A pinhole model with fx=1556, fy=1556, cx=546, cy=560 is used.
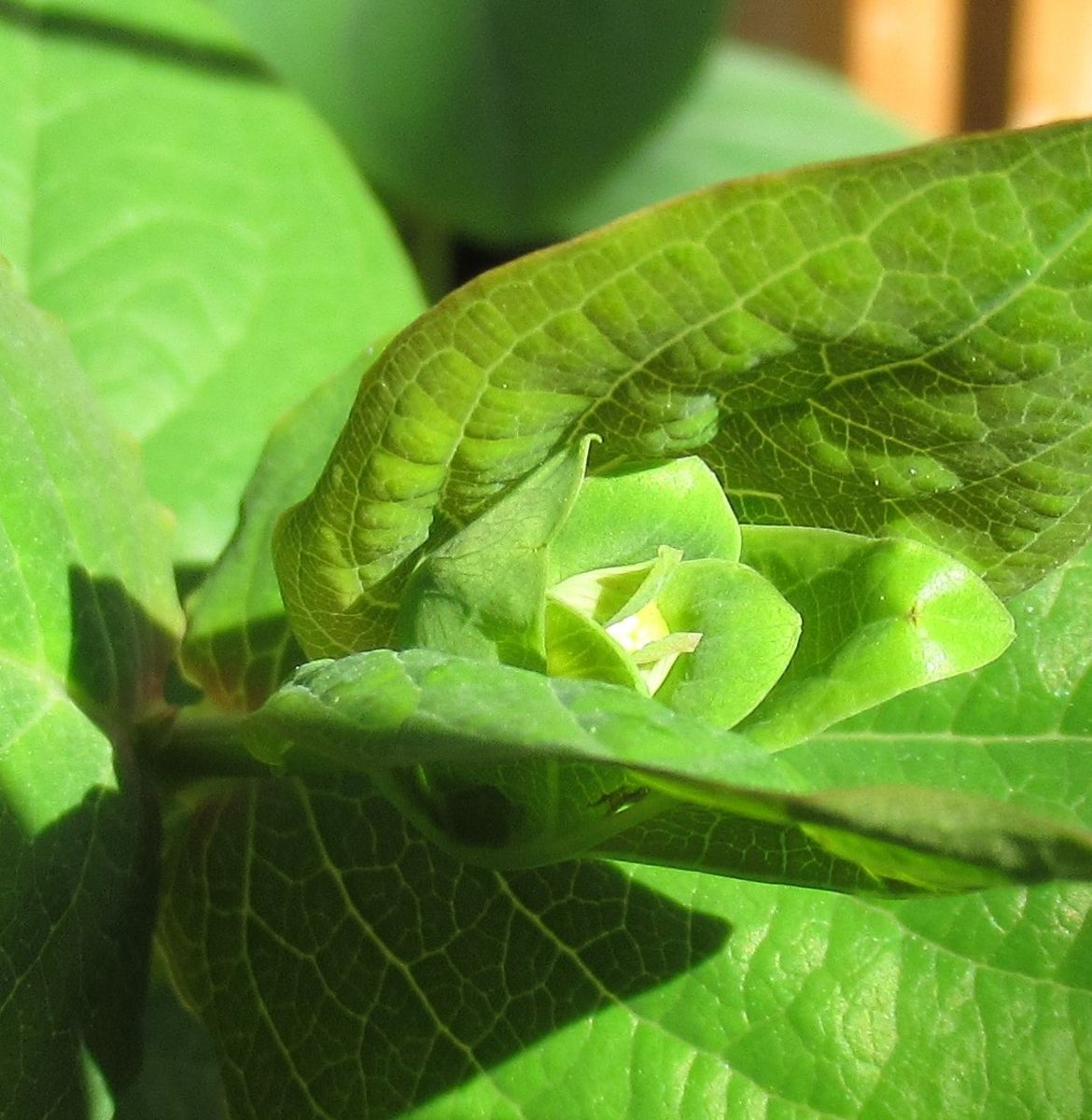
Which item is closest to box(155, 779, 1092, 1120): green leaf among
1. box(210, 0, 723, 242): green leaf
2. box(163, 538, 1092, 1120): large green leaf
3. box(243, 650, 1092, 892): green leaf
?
box(163, 538, 1092, 1120): large green leaf

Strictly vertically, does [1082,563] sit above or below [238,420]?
above

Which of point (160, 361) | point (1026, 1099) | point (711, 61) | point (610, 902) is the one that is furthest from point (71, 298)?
point (711, 61)

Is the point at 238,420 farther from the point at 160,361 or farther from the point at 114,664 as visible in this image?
the point at 114,664

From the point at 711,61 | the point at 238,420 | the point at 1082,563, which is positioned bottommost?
the point at 711,61

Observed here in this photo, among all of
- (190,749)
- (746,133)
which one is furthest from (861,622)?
(746,133)

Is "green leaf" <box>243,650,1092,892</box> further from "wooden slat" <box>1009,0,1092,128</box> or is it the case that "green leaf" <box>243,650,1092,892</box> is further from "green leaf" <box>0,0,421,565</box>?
"wooden slat" <box>1009,0,1092,128</box>

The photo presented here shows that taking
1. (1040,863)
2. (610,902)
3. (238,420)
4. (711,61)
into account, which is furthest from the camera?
(711,61)

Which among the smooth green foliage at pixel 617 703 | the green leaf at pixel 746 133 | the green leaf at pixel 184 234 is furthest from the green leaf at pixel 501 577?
the green leaf at pixel 746 133
